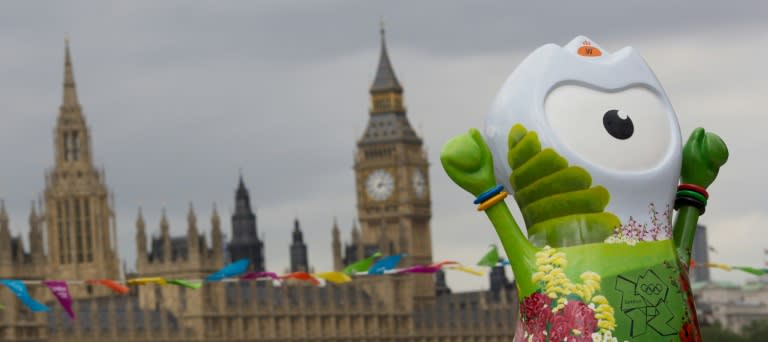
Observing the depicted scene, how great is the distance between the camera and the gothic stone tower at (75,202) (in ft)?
351

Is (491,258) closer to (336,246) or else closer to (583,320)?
(583,320)

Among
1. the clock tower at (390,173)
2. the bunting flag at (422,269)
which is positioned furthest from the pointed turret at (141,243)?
the bunting flag at (422,269)

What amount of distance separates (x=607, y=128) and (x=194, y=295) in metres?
81.0

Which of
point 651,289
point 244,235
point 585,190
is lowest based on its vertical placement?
point 651,289

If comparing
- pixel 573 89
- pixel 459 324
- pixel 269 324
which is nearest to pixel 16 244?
pixel 269 324

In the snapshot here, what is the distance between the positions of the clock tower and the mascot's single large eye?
113 meters

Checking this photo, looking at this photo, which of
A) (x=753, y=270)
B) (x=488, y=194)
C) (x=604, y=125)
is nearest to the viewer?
(x=604, y=125)

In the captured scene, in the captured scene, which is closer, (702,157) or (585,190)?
(585,190)

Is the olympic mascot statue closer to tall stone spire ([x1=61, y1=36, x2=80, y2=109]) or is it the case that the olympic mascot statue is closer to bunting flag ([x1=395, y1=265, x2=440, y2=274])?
bunting flag ([x1=395, y1=265, x2=440, y2=274])

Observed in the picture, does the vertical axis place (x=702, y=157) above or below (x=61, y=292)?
below

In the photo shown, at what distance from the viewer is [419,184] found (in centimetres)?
13475

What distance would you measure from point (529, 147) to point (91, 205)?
90049 millimetres

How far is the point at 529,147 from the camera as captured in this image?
1902cm

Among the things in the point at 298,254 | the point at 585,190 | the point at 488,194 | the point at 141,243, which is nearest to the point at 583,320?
the point at 585,190
